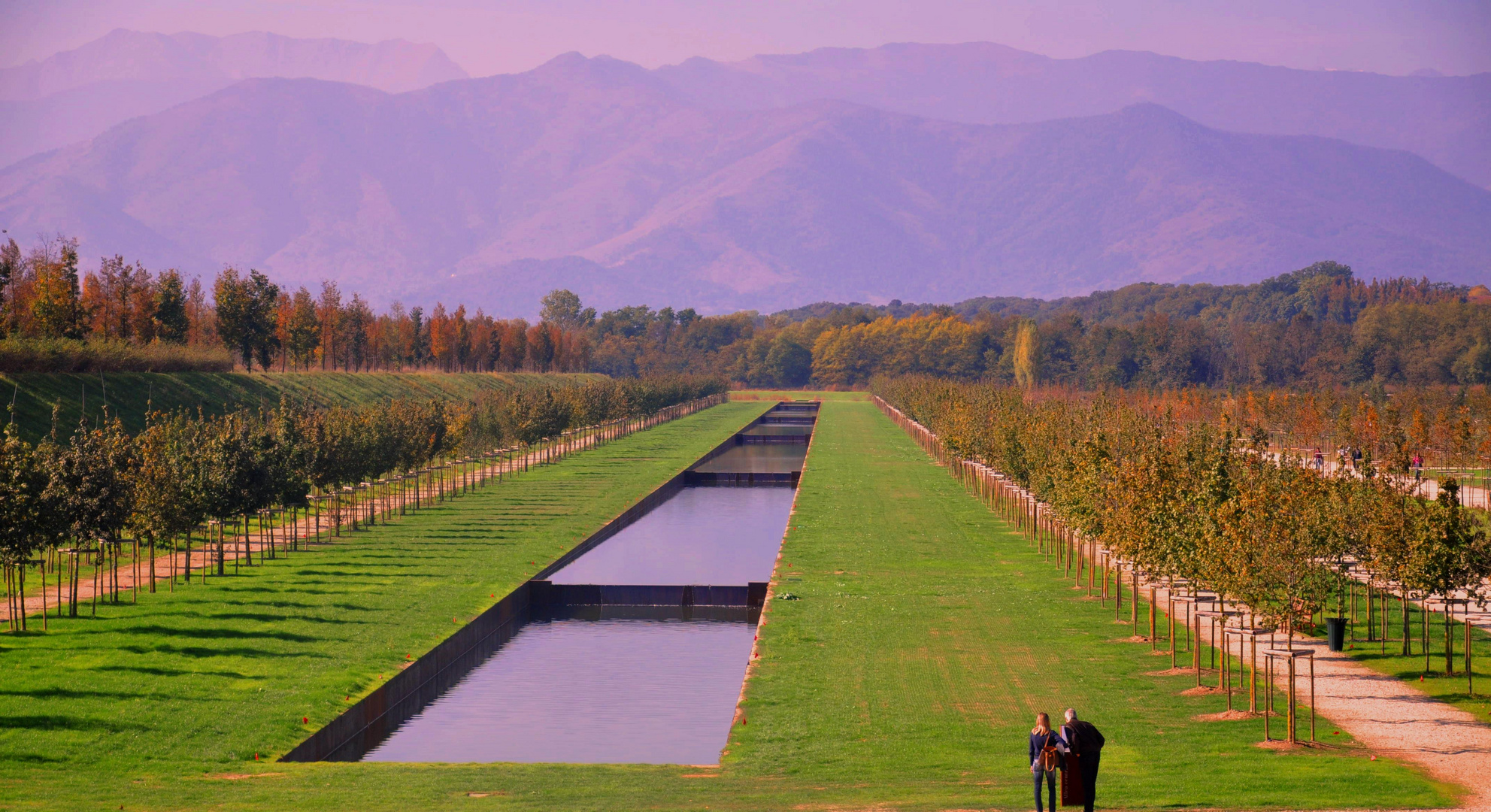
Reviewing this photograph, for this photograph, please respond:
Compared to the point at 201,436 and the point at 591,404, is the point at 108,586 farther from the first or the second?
the point at 591,404

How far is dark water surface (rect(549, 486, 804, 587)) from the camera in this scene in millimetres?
42938

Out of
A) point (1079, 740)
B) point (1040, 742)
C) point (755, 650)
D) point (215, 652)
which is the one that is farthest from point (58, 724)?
point (1079, 740)

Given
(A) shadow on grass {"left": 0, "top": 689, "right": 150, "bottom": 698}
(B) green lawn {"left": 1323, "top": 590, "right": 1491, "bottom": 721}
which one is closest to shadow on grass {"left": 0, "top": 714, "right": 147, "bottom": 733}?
(A) shadow on grass {"left": 0, "top": 689, "right": 150, "bottom": 698}

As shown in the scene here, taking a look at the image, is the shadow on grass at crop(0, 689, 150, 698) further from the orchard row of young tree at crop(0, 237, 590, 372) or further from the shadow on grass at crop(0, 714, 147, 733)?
the orchard row of young tree at crop(0, 237, 590, 372)

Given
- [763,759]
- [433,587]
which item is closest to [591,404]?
[433,587]

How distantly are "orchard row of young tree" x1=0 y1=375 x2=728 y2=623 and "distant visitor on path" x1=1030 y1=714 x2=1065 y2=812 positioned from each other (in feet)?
67.9

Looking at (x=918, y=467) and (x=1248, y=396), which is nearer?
(x=918, y=467)

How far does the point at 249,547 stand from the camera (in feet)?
124

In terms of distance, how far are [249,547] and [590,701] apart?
15135 mm

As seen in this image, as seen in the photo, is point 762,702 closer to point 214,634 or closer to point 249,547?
point 214,634

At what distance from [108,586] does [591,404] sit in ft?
205

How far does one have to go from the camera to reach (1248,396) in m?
88.8

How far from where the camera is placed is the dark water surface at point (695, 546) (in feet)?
141

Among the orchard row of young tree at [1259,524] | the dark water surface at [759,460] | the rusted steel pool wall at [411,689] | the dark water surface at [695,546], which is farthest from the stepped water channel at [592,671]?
the dark water surface at [759,460]
